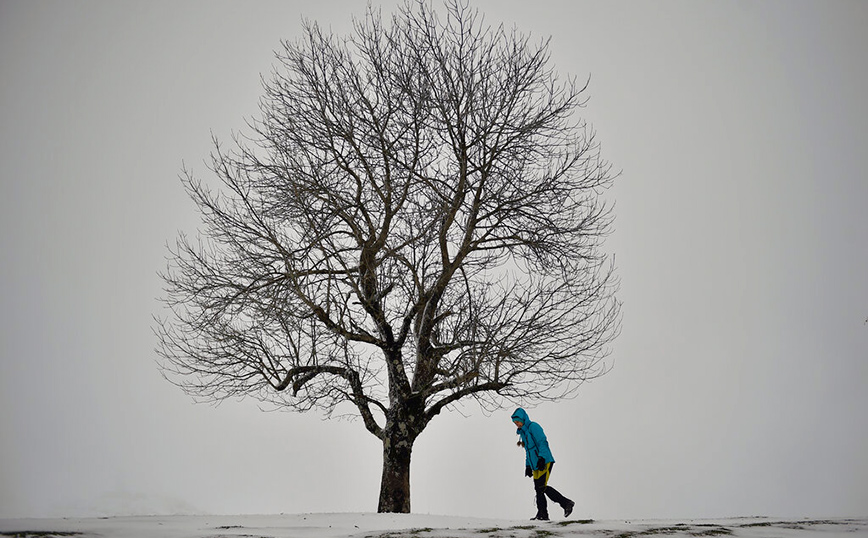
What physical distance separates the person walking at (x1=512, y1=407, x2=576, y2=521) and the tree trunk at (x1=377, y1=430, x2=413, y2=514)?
236 centimetres

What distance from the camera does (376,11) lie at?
15383 mm

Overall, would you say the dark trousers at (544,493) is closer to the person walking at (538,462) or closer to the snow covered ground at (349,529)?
the person walking at (538,462)

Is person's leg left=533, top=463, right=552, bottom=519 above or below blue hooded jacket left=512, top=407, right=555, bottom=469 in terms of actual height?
below

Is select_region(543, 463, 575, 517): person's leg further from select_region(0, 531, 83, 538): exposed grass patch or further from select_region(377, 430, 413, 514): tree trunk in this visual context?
select_region(0, 531, 83, 538): exposed grass patch

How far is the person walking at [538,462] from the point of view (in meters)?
12.8

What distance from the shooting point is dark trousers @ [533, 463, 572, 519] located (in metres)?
12.8

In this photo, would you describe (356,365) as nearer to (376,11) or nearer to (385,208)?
(385,208)

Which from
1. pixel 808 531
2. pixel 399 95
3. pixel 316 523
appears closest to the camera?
pixel 808 531

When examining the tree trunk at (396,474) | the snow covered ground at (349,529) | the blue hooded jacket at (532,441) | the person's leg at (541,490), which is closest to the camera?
the snow covered ground at (349,529)

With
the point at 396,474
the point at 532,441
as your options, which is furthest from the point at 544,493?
the point at 396,474

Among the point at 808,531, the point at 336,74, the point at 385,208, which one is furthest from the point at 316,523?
the point at 336,74

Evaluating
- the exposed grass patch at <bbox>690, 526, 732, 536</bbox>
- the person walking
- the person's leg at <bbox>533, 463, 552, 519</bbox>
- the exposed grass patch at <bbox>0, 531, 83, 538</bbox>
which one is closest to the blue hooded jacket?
the person walking

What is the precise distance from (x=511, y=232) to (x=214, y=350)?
20.7 ft

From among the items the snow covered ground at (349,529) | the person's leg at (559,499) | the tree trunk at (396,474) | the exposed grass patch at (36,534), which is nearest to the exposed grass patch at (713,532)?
the snow covered ground at (349,529)
